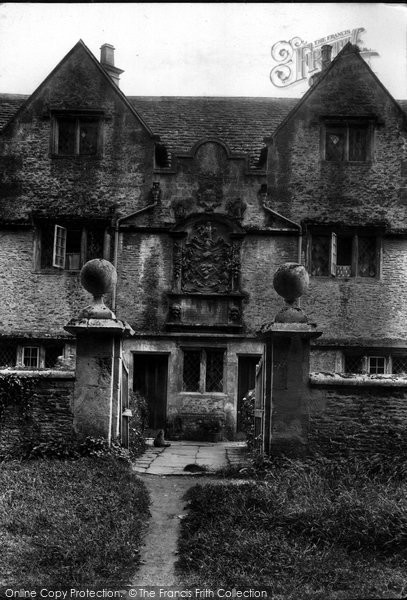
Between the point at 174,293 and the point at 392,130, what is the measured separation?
281 inches

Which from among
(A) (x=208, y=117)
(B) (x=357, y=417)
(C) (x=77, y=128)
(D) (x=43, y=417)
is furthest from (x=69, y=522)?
(A) (x=208, y=117)

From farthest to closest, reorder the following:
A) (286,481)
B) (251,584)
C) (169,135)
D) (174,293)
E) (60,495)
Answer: (169,135), (174,293), (286,481), (60,495), (251,584)

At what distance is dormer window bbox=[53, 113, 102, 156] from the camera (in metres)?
18.0

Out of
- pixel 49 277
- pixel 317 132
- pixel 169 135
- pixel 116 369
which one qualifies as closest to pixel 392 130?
pixel 317 132

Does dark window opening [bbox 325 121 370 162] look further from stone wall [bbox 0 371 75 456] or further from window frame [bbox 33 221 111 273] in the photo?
stone wall [bbox 0 371 75 456]

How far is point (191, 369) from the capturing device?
17250 millimetres

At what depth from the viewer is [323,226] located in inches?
682

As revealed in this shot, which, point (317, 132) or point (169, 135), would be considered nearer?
point (317, 132)

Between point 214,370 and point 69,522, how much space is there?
36.1 ft

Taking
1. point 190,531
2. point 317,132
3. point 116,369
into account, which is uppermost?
point 317,132

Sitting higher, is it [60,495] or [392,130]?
[392,130]

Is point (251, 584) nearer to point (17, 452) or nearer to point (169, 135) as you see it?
point (17, 452)


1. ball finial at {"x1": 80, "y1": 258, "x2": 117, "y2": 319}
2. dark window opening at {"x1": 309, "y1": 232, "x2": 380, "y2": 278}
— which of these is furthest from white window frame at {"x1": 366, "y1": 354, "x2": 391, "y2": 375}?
ball finial at {"x1": 80, "y1": 258, "x2": 117, "y2": 319}

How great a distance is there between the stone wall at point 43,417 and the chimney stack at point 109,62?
1441cm
